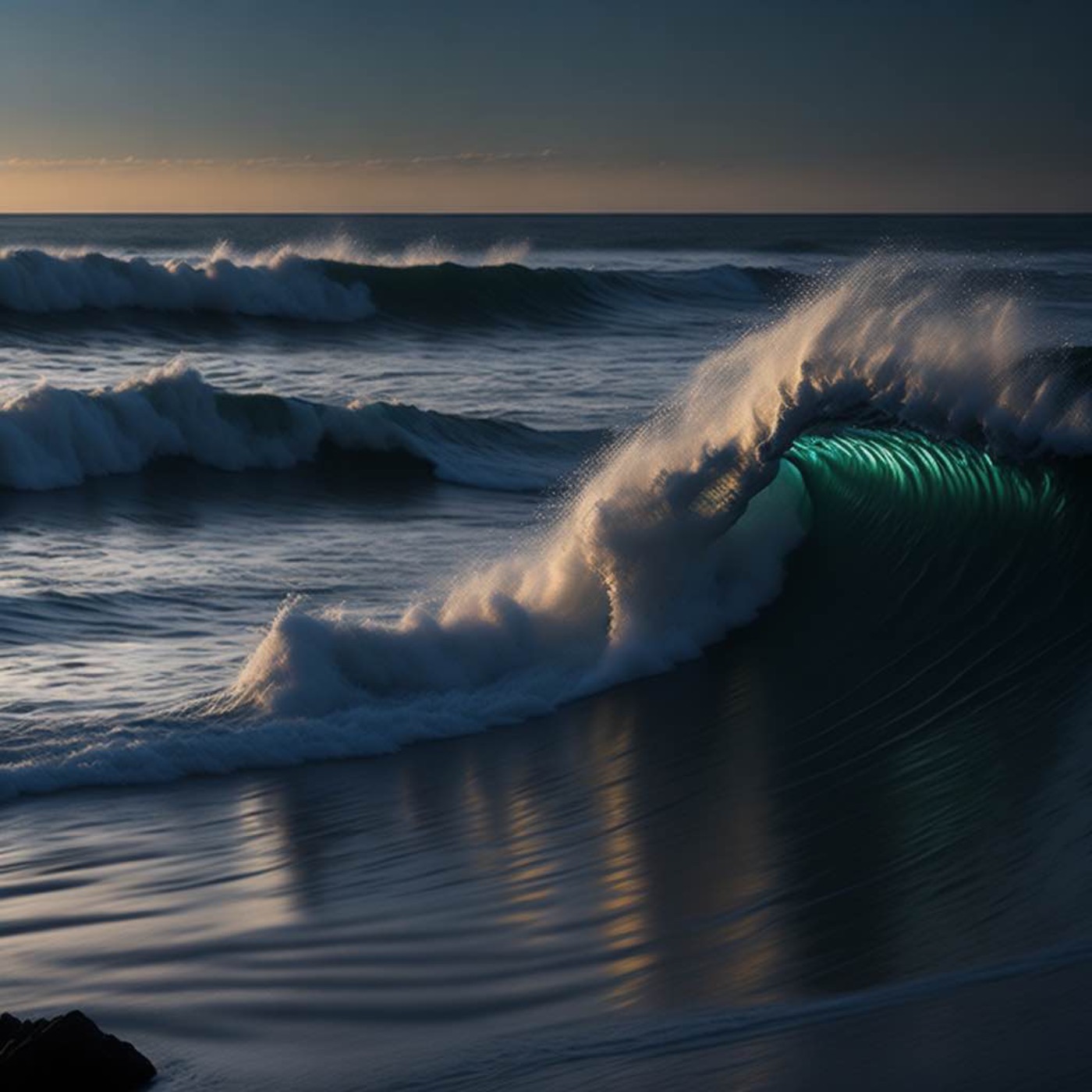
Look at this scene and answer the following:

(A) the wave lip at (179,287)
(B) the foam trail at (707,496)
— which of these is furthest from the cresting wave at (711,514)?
(A) the wave lip at (179,287)

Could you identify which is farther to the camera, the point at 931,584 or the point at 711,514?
the point at 711,514

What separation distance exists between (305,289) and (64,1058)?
30.4m

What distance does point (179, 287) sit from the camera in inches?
1248

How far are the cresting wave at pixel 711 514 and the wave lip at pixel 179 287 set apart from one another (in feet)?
70.4

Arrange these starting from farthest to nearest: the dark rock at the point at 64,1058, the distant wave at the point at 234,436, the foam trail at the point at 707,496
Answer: the distant wave at the point at 234,436
the foam trail at the point at 707,496
the dark rock at the point at 64,1058

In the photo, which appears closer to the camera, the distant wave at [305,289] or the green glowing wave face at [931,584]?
the green glowing wave face at [931,584]

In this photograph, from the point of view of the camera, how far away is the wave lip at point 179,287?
29516mm

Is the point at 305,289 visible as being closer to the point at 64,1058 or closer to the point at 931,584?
the point at 931,584

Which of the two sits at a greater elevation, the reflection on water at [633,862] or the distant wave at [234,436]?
the distant wave at [234,436]

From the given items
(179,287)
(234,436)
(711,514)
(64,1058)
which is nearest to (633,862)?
(64,1058)

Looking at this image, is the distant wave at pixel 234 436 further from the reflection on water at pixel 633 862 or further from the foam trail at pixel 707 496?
the reflection on water at pixel 633 862

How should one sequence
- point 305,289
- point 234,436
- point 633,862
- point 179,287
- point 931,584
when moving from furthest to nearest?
point 305,289 < point 179,287 < point 234,436 < point 931,584 < point 633,862

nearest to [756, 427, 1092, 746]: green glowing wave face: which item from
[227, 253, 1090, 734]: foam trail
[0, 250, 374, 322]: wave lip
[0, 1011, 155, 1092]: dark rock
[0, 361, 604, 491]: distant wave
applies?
[227, 253, 1090, 734]: foam trail

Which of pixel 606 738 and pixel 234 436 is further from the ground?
pixel 234 436
